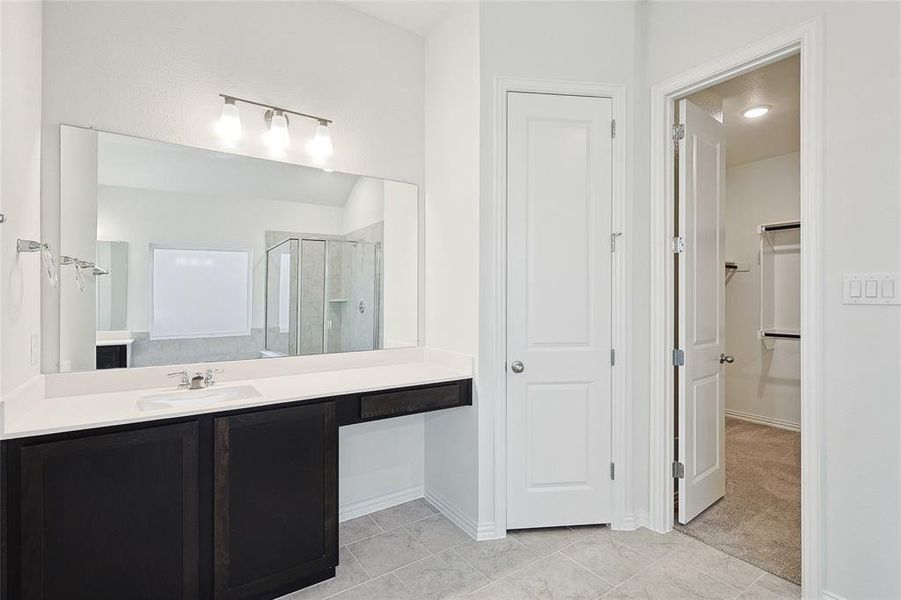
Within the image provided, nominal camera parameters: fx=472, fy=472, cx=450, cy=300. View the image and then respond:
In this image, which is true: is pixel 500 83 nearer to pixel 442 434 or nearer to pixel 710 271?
pixel 710 271

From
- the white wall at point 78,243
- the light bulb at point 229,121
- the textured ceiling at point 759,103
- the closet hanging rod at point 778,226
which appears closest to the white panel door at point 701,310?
the textured ceiling at point 759,103

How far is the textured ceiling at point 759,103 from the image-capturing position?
2.84 metres

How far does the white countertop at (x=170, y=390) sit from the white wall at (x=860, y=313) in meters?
1.55

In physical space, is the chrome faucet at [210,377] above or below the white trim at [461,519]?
above

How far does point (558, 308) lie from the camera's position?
94.6 inches

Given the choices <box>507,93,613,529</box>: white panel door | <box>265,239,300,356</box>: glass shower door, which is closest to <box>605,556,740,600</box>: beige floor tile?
<box>507,93,613,529</box>: white panel door

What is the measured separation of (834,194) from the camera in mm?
1786

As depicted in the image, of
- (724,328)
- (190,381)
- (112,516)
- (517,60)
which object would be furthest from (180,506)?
(724,328)

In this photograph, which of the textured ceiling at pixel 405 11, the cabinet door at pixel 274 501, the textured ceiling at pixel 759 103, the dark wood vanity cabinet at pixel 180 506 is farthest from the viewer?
the textured ceiling at pixel 759 103

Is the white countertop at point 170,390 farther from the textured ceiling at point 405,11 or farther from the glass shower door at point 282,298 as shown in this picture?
the textured ceiling at point 405,11

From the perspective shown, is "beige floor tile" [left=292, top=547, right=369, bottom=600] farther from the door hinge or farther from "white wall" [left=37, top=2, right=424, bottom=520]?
the door hinge

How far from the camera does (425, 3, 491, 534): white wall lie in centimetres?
240

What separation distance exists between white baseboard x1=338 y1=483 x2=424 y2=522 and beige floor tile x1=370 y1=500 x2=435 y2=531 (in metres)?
0.03

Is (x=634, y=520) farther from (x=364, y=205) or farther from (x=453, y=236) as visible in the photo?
(x=364, y=205)
